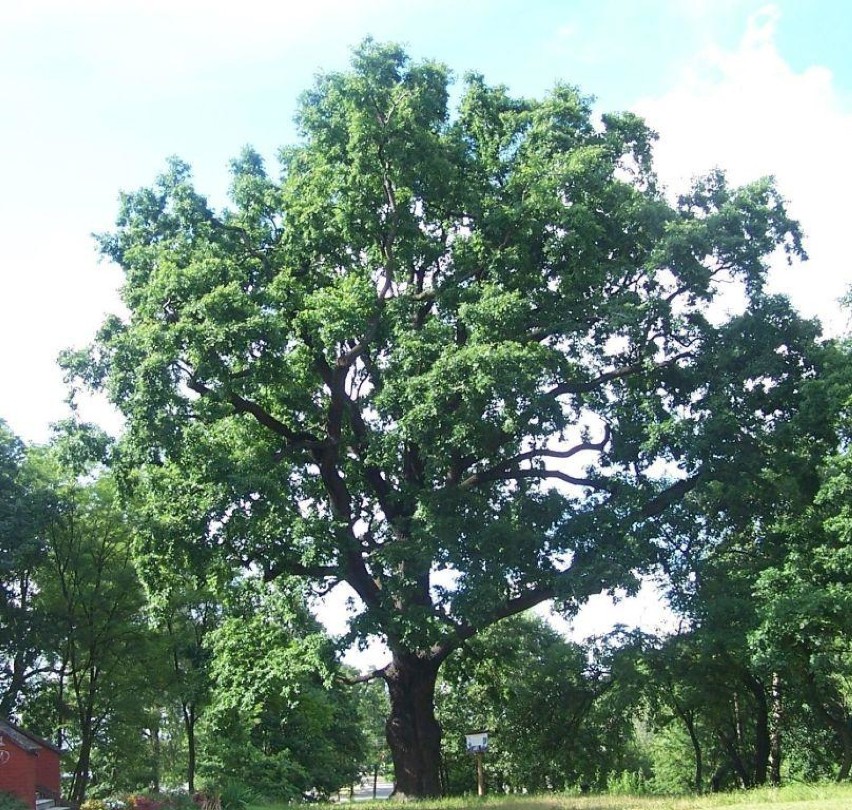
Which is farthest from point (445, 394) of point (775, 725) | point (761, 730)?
point (775, 725)

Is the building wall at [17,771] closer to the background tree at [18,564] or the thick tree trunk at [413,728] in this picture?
the thick tree trunk at [413,728]

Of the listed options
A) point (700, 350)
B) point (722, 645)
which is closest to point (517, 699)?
point (722, 645)

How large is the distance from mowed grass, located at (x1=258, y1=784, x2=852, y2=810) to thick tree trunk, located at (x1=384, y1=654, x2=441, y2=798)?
32.5 inches

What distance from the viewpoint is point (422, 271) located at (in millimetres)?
20906

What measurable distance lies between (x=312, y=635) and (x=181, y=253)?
8.66m

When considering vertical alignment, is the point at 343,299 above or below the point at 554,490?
above

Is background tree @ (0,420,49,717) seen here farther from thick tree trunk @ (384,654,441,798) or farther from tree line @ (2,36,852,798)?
thick tree trunk @ (384,654,441,798)

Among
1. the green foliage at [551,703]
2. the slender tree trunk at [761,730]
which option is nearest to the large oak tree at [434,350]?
the green foliage at [551,703]

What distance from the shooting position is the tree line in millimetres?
17188

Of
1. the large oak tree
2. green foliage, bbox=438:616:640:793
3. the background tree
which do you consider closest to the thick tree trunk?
the large oak tree

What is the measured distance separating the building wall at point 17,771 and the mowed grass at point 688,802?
15.5ft

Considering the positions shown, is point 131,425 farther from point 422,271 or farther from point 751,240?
point 751,240

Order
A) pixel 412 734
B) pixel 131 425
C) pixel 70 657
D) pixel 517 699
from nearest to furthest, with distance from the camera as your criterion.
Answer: pixel 131 425 < pixel 412 734 < pixel 517 699 < pixel 70 657

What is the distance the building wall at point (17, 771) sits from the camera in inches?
717
